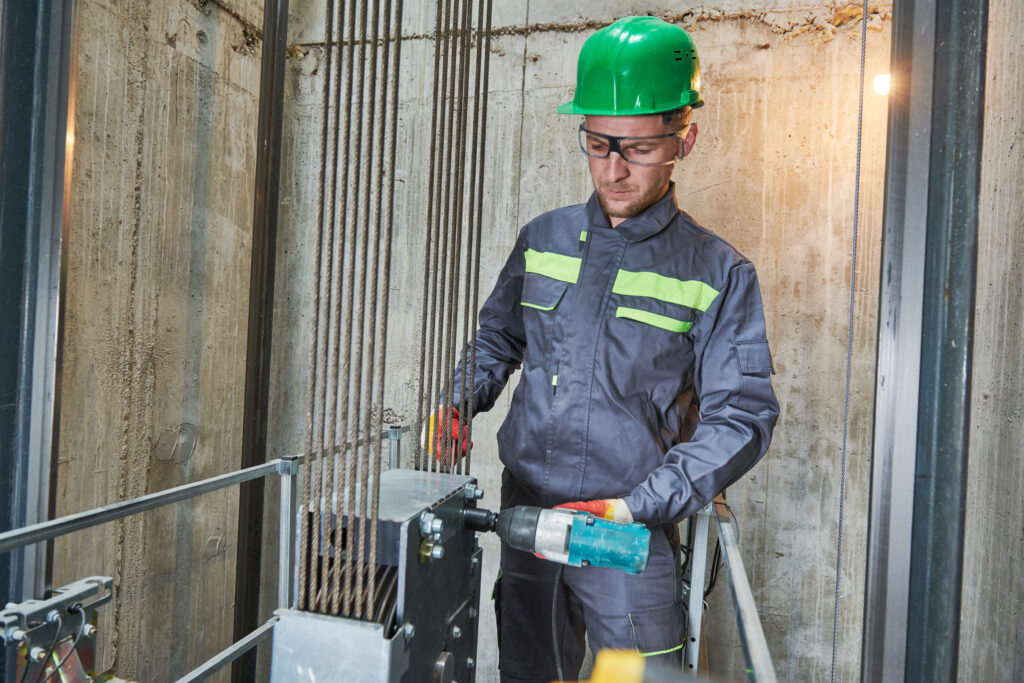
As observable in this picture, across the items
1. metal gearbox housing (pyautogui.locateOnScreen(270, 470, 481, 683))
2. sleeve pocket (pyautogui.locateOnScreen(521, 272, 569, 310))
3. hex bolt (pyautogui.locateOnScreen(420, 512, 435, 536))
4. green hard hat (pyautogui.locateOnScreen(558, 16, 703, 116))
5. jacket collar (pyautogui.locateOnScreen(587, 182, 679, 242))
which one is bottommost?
metal gearbox housing (pyautogui.locateOnScreen(270, 470, 481, 683))

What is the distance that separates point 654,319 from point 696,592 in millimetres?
637

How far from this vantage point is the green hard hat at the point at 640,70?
153 centimetres

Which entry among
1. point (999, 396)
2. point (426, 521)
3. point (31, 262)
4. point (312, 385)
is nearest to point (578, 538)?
point (426, 521)

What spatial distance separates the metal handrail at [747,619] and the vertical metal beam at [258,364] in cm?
174

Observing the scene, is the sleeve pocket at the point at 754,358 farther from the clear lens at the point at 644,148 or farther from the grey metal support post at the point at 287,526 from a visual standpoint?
the grey metal support post at the point at 287,526

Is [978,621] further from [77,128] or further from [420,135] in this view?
[77,128]

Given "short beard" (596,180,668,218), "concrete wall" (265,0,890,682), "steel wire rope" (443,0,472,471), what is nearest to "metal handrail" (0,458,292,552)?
"steel wire rope" (443,0,472,471)

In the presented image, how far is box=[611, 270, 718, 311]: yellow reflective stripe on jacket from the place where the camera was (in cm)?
151

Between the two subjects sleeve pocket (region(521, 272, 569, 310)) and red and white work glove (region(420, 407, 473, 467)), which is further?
sleeve pocket (region(521, 272, 569, 310))

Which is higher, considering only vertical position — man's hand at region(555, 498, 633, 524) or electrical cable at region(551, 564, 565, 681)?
man's hand at region(555, 498, 633, 524)

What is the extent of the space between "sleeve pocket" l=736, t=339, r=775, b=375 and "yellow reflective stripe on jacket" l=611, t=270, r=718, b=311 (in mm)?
124

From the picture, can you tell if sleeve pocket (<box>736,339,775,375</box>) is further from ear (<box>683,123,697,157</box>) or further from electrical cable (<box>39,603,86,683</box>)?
electrical cable (<box>39,603,86,683</box>)

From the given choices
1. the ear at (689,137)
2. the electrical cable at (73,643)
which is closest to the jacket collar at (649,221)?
the ear at (689,137)

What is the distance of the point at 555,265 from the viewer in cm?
167
